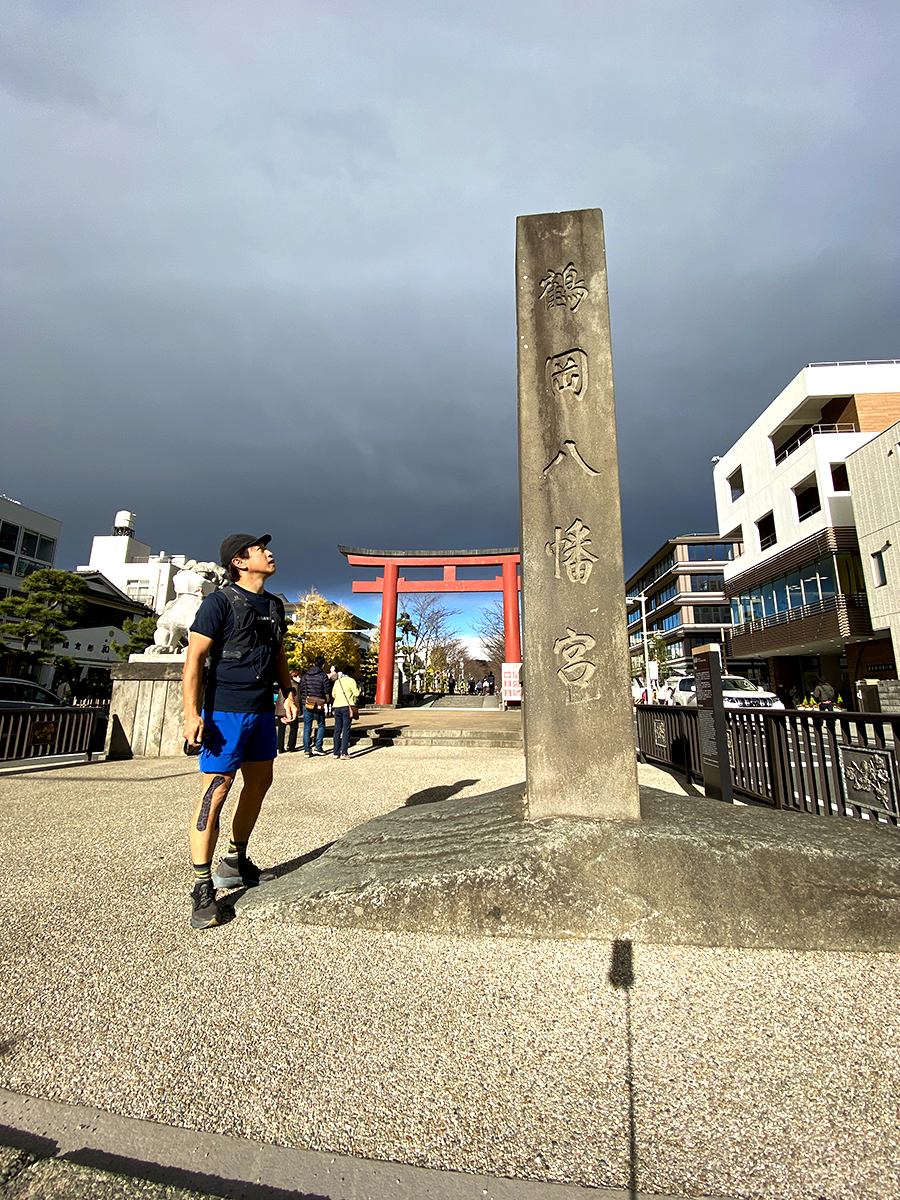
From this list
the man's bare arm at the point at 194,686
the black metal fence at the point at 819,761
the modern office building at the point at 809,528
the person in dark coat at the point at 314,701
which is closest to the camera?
the man's bare arm at the point at 194,686

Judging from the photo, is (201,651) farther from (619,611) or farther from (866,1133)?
(866,1133)

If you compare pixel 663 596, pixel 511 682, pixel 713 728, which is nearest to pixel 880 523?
pixel 511 682

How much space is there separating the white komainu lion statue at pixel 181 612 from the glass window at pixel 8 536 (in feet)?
96.7

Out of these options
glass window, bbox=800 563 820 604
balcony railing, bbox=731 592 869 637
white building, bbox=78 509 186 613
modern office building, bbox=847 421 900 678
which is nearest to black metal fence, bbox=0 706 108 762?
modern office building, bbox=847 421 900 678

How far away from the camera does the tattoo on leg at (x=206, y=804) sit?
8.19 ft

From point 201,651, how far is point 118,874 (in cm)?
165

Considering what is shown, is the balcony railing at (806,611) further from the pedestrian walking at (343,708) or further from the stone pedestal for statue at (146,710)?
the stone pedestal for statue at (146,710)

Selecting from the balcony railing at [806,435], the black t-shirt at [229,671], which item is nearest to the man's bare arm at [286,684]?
the black t-shirt at [229,671]

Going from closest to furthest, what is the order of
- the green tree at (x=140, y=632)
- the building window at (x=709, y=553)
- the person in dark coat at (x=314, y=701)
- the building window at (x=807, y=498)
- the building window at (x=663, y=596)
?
the person in dark coat at (x=314, y=701) → the building window at (x=807, y=498) → the green tree at (x=140, y=632) → the building window at (x=709, y=553) → the building window at (x=663, y=596)

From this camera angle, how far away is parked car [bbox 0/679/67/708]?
1032 cm

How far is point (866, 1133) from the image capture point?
1318mm

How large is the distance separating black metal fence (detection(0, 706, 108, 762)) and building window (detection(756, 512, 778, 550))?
2835 cm

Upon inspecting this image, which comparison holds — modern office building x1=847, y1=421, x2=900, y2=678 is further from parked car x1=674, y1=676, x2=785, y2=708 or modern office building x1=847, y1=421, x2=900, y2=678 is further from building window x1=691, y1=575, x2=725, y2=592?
building window x1=691, y1=575, x2=725, y2=592

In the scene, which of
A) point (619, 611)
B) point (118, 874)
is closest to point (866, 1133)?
point (619, 611)
